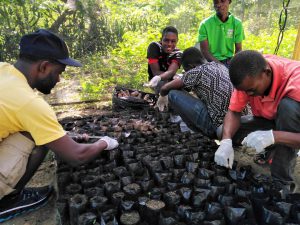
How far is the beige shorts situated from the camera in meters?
1.78

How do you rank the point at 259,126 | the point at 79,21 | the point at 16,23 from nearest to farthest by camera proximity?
the point at 259,126
the point at 16,23
the point at 79,21

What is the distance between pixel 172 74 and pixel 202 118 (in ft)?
3.22

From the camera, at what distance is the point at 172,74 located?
11.8 feet

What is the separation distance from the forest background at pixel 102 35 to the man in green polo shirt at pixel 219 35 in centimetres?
95

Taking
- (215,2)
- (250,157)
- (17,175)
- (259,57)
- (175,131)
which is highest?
(215,2)

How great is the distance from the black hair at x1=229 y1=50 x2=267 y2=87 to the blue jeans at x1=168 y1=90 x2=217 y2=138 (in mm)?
881

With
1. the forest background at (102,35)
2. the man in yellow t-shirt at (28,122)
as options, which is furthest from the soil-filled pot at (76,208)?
the forest background at (102,35)

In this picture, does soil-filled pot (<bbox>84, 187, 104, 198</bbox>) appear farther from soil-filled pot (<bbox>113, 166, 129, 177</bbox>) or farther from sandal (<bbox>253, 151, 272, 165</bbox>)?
sandal (<bbox>253, 151, 272, 165</bbox>)

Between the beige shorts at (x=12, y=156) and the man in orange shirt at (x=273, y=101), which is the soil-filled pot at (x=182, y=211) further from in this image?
the beige shorts at (x=12, y=156)

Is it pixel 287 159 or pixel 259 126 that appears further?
pixel 259 126

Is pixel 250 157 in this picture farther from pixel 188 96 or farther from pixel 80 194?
pixel 80 194

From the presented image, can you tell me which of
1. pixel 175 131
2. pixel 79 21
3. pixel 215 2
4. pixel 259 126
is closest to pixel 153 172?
pixel 175 131

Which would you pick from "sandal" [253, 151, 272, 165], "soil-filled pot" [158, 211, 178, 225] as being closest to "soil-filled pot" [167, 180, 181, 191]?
"soil-filled pot" [158, 211, 178, 225]

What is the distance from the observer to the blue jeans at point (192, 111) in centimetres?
277
